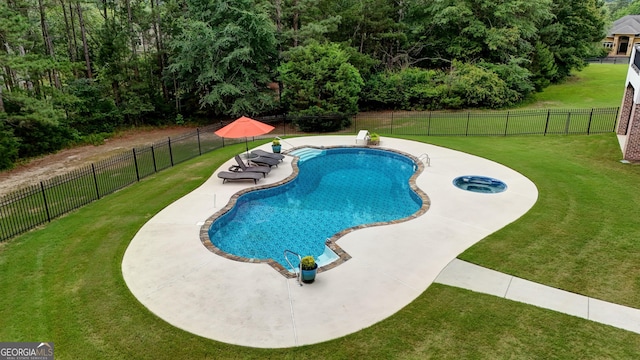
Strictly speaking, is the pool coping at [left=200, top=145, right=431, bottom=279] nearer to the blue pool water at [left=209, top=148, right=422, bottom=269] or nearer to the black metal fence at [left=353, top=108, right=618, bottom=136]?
the blue pool water at [left=209, top=148, right=422, bottom=269]

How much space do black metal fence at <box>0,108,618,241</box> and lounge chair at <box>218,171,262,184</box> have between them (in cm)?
324

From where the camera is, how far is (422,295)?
7.85 m

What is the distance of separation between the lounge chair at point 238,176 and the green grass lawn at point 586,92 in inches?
952

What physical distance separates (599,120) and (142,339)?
25.5 metres

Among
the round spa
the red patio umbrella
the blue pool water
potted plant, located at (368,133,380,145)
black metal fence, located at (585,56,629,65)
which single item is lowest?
the blue pool water

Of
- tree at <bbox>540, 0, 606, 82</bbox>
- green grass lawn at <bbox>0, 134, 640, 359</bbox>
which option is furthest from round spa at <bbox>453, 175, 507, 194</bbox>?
tree at <bbox>540, 0, 606, 82</bbox>

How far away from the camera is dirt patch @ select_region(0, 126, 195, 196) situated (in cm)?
1653

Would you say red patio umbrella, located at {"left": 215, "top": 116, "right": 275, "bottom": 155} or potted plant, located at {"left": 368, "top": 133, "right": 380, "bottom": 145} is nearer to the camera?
red patio umbrella, located at {"left": 215, "top": 116, "right": 275, "bottom": 155}

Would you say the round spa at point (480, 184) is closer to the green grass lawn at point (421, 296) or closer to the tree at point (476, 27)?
the green grass lawn at point (421, 296)

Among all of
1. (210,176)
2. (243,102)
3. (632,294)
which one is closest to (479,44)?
(243,102)

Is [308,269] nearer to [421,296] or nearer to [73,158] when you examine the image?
[421,296]

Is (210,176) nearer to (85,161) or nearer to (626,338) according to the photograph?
(85,161)

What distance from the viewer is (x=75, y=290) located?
8.25 metres

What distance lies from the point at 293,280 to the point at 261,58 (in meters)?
20.0
